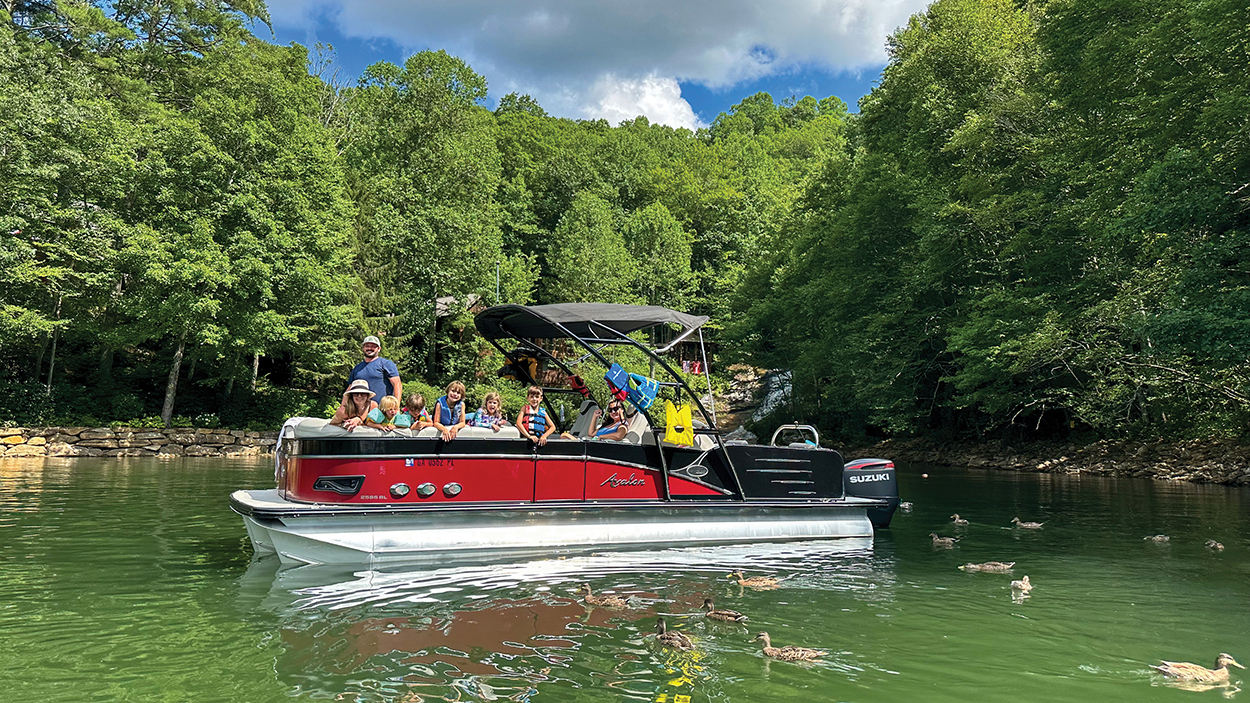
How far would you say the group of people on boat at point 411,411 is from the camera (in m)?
8.97

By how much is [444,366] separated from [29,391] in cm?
1607

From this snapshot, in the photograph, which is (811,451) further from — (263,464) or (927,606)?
(263,464)

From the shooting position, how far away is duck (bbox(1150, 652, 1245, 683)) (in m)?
5.46

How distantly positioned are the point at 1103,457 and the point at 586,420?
2081 centimetres

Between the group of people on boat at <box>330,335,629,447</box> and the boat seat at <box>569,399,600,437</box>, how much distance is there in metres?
0.16

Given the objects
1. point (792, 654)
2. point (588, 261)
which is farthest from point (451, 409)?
point (588, 261)

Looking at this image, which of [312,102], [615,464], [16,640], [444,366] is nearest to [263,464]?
[444,366]

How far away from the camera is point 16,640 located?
6000 millimetres

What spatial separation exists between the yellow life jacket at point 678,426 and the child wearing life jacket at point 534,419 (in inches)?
60.1

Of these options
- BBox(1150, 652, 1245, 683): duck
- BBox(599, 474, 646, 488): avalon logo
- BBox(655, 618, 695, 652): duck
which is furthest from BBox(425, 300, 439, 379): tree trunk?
BBox(1150, 652, 1245, 683): duck

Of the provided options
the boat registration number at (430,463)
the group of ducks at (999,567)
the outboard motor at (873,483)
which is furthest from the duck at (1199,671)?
the boat registration number at (430,463)

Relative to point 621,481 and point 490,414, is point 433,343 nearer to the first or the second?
point 490,414

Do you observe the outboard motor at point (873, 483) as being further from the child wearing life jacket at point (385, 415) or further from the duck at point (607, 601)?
the child wearing life jacket at point (385, 415)

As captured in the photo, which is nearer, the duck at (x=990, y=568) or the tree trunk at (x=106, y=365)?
the duck at (x=990, y=568)
